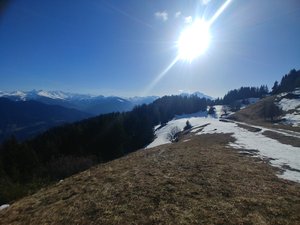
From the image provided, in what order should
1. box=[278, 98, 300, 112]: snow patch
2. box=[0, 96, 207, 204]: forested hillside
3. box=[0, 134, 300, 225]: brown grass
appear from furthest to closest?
box=[278, 98, 300, 112]: snow patch → box=[0, 96, 207, 204]: forested hillside → box=[0, 134, 300, 225]: brown grass

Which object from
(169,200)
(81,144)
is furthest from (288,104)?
(169,200)

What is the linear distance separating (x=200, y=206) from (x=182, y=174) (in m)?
5.21

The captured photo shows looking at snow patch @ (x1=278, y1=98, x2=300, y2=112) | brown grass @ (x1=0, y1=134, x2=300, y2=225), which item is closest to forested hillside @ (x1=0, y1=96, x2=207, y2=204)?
brown grass @ (x1=0, y1=134, x2=300, y2=225)

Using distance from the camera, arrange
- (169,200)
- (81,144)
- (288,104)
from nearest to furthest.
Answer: (169,200) < (81,144) < (288,104)

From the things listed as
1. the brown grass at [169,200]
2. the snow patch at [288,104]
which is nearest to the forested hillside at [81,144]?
the brown grass at [169,200]

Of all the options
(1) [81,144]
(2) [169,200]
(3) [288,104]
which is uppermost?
(3) [288,104]

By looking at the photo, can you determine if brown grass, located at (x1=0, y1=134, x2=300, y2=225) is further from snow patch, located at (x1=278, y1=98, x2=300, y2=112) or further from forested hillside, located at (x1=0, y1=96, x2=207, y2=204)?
snow patch, located at (x1=278, y1=98, x2=300, y2=112)

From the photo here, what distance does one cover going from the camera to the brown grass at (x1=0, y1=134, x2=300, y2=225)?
9625 mm

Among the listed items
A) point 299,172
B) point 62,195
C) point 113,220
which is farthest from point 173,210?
point 299,172

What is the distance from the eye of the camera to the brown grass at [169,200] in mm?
9625

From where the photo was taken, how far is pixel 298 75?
199m

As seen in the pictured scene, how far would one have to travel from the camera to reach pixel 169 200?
36.6ft

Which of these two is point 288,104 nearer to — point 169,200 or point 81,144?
point 81,144

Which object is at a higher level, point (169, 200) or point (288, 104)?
point (288, 104)
